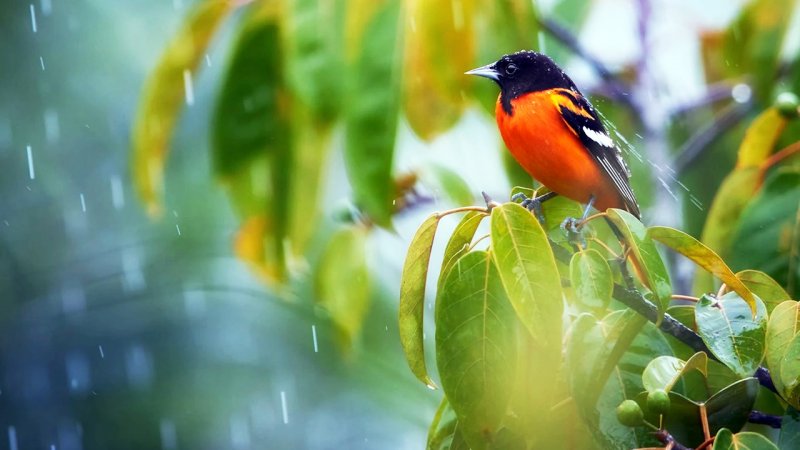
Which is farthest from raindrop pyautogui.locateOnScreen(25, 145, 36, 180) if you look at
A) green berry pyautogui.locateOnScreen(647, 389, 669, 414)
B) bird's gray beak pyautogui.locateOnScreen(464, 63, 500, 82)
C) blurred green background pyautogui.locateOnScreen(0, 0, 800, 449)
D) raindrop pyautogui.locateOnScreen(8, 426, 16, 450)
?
green berry pyautogui.locateOnScreen(647, 389, 669, 414)

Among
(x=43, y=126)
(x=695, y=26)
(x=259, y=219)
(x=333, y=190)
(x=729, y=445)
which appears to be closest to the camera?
(x=729, y=445)

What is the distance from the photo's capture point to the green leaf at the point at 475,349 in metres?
0.61

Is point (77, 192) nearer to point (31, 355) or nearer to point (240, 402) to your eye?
point (31, 355)

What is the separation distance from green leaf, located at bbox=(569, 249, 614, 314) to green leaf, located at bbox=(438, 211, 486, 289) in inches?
3.2

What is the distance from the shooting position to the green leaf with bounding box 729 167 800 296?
1022 millimetres

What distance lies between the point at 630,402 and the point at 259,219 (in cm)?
94

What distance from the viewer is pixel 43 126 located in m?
3.91

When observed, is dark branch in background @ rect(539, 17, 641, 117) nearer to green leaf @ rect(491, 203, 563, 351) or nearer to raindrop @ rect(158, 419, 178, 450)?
green leaf @ rect(491, 203, 563, 351)

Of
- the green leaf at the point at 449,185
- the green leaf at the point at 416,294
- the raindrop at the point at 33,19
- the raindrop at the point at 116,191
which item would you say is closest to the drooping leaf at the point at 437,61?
the green leaf at the point at 449,185

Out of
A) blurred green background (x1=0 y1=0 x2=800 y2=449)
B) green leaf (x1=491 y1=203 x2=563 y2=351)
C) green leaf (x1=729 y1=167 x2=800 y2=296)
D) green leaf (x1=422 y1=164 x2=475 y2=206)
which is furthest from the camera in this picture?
blurred green background (x1=0 y1=0 x2=800 y2=449)

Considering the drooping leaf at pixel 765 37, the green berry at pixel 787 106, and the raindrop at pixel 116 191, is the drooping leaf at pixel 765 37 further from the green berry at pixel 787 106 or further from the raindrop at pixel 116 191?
the raindrop at pixel 116 191

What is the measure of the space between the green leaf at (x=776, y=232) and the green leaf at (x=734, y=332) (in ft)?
1.40

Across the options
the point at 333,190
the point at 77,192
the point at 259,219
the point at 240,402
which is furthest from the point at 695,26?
the point at 77,192

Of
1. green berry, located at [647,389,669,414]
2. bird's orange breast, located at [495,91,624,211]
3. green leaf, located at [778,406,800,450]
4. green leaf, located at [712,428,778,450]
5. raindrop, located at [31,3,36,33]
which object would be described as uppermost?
raindrop, located at [31,3,36,33]
